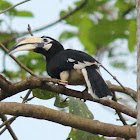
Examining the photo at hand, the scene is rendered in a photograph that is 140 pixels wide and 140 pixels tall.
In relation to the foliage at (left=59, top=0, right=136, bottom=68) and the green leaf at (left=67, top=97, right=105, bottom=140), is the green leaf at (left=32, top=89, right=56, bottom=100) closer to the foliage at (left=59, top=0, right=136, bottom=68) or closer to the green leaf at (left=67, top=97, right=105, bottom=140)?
the green leaf at (left=67, top=97, right=105, bottom=140)

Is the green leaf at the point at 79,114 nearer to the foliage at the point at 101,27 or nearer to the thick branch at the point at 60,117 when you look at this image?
the thick branch at the point at 60,117

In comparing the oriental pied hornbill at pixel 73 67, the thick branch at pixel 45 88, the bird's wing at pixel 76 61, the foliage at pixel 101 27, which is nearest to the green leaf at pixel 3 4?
the foliage at pixel 101 27

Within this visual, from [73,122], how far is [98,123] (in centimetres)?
15

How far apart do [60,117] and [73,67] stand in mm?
789

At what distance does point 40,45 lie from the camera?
11.0 feet

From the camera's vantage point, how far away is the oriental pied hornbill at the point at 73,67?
2980mm

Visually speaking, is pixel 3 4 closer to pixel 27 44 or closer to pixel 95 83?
pixel 27 44

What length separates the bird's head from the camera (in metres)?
3.09

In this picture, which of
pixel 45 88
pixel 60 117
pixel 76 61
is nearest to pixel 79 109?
pixel 76 61

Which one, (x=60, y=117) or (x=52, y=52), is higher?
(x=52, y=52)

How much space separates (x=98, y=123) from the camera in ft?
7.98

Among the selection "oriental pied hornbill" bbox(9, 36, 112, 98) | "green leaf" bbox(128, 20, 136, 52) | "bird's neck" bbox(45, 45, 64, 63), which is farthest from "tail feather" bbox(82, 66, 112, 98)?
"green leaf" bbox(128, 20, 136, 52)

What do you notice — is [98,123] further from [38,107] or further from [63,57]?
[63,57]

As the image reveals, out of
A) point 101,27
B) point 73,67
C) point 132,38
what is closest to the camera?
point 73,67
